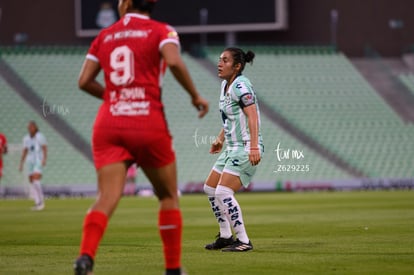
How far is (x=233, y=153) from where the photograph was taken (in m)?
12.3

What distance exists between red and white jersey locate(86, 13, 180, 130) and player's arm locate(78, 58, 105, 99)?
188mm

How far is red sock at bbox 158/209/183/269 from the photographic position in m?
8.13

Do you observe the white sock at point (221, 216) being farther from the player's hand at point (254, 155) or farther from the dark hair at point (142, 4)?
the dark hair at point (142, 4)

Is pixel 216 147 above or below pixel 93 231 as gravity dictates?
below

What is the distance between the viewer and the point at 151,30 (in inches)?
315

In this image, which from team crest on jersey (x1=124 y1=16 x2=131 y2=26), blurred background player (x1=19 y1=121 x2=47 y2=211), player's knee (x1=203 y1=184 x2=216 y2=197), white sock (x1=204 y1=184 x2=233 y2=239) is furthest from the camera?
blurred background player (x1=19 y1=121 x2=47 y2=211)

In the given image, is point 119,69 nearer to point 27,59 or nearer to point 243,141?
point 243,141

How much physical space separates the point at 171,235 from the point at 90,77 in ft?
4.68

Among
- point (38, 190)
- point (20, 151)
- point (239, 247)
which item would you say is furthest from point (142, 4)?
point (20, 151)

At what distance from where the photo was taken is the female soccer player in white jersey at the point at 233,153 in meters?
12.0

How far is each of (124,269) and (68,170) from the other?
27842mm

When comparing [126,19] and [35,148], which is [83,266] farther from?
[35,148]

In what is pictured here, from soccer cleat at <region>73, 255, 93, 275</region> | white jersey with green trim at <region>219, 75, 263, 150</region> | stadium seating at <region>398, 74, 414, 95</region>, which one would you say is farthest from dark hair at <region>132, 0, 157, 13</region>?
stadium seating at <region>398, 74, 414, 95</region>

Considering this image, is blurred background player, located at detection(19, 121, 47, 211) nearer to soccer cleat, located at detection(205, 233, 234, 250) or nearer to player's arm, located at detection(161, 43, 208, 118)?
soccer cleat, located at detection(205, 233, 234, 250)
